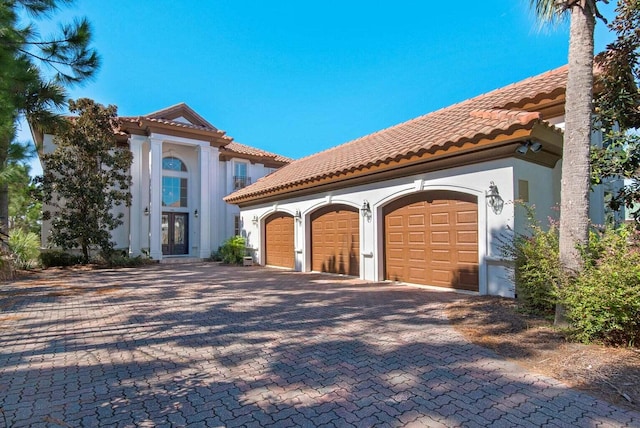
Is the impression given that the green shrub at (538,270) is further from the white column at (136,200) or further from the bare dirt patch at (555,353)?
the white column at (136,200)

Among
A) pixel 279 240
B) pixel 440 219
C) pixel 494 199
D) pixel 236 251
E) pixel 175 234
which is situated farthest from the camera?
pixel 175 234

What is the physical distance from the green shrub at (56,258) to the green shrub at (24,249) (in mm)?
375

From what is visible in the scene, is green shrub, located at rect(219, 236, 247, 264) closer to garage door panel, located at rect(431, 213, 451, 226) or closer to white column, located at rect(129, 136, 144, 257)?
white column, located at rect(129, 136, 144, 257)

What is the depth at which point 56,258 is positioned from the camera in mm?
16344

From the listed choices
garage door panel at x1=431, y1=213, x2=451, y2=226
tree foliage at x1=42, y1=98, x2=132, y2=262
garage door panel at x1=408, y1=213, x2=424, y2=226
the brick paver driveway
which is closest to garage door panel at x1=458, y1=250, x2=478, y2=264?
garage door panel at x1=431, y1=213, x2=451, y2=226

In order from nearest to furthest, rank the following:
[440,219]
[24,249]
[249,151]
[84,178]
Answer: [440,219]
[24,249]
[84,178]
[249,151]

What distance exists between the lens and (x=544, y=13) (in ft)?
19.2

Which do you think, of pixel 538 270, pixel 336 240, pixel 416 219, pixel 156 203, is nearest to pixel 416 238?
pixel 416 219

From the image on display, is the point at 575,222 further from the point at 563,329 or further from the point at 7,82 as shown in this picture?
the point at 7,82

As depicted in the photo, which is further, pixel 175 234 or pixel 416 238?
pixel 175 234

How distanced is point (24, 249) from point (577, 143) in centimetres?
1937

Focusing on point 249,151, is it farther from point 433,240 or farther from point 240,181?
point 433,240

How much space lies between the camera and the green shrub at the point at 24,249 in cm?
1470

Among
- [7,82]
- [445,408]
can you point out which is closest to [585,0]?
[445,408]
